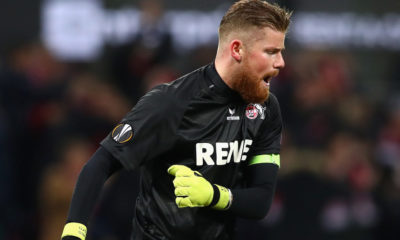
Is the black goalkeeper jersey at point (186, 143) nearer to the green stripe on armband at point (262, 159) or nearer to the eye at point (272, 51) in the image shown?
the green stripe on armband at point (262, 159)

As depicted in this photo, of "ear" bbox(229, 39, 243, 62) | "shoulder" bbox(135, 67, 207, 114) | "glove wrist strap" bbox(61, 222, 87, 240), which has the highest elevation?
"ear" bbox(229, 39, 243, 62)

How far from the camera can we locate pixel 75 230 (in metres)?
3.57

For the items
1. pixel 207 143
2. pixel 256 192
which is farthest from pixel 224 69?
pixel 256 192

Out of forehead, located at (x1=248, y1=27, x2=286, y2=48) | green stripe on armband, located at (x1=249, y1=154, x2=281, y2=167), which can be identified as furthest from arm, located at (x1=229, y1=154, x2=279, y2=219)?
forehead, located at (x1=248, y1=27, x2=286, y2=48)

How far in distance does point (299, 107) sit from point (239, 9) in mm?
4874

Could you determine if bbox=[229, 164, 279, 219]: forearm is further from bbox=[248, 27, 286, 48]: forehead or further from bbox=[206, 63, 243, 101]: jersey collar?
bbox=[248, 27, 286, 48]: forehead

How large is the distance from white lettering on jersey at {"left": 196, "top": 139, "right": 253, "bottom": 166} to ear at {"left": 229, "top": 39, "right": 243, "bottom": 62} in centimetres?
43

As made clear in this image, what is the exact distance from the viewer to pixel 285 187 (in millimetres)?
7766

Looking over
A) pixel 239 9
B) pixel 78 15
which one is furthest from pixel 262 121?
pixel 78 15

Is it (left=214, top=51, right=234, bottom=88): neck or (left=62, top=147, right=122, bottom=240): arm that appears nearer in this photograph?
(left=62, top=147, right=122, bottom=240): arm

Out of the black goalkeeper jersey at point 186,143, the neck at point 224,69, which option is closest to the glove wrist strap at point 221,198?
the black goalkeeper jersey at point 186,143

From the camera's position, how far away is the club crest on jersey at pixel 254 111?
4.05m

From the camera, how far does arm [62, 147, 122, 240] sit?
358cm

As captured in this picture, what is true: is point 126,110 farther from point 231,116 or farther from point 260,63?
point 260,63
